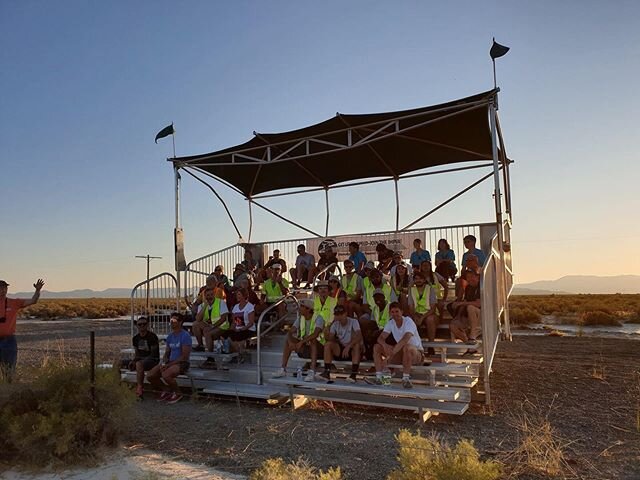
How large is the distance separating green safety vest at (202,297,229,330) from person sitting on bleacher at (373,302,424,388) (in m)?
3.53

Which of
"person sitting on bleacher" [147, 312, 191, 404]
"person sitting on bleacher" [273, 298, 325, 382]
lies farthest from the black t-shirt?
"person sitting on bleacher" [273, 298, 325, 382]

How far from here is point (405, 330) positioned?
25.3 ft

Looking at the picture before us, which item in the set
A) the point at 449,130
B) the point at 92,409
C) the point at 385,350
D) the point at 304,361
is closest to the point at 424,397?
the point at 385,350

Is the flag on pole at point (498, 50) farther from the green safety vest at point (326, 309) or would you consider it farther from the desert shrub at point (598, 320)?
the desert shrub at point (598, 320)

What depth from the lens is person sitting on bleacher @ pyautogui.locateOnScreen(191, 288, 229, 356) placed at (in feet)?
33.2

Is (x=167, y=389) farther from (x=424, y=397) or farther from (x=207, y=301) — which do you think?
(x=424, y=397)

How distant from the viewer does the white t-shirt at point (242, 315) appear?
33.1 ft

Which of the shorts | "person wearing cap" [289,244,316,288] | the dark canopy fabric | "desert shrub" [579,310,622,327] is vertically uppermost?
the dark canopy fabric

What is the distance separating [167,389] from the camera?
937 centimetres

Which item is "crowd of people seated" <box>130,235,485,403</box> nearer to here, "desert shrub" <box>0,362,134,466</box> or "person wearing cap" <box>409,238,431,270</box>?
"person wearing cap" <box>409,238,431,270</box>

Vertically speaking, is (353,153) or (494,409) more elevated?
(353,153)

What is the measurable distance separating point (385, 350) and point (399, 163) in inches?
276

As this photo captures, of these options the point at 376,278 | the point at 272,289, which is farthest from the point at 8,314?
the point at 376,278

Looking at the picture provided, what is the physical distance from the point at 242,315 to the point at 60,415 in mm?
4617
